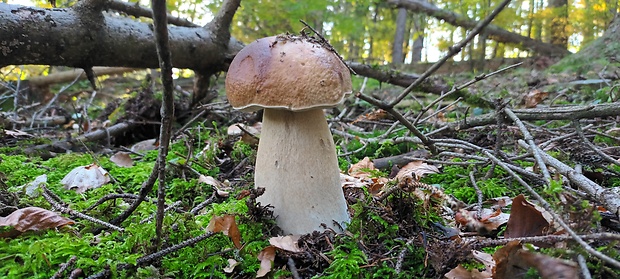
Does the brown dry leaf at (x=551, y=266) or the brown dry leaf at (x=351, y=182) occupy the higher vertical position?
the brown dry leaf at (x=551, y=266)

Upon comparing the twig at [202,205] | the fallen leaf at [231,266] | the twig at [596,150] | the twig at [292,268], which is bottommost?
the fallen leaf at [231,266]

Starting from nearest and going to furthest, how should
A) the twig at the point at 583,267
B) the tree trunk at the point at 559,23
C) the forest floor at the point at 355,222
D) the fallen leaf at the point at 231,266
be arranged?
the twig at the point at 583,267 < the forest floor at the point at 355,222 < the fallen leaf at the point at 231,266 < the tree trunk at the point at 559,23

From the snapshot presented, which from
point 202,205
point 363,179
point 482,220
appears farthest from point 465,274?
point 202,205

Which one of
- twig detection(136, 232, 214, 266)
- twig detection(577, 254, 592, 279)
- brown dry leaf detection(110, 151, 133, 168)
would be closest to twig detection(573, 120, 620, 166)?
twig detection(577, 254, 592, 279)

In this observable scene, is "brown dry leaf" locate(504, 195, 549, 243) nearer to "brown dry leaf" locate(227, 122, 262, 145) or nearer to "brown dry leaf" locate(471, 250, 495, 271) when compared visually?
"brown dry leaf" locate(471, 250, 495, 271)

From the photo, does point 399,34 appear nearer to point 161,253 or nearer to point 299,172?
point 299,172

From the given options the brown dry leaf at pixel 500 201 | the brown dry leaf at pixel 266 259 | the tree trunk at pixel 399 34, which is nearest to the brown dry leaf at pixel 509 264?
the brown dry leaf at pixel 266 259

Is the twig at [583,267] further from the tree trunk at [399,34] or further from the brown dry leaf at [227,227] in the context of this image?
the tree trunk at [399,34]

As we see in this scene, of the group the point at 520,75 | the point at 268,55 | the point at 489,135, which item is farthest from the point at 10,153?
the point at 520,75

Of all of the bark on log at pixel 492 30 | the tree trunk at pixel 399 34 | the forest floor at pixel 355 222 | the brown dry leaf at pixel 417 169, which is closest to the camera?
the forest floor at pixel 355 222
